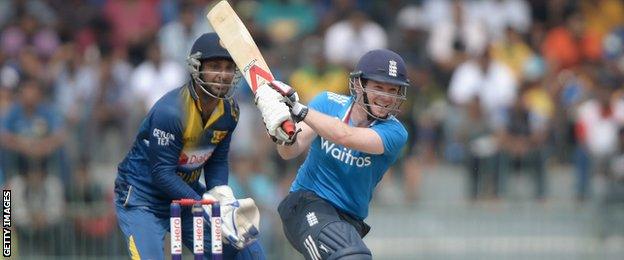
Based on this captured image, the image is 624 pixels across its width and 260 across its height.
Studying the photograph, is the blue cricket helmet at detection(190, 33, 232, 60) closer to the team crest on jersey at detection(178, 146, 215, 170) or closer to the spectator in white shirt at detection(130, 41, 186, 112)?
the team crest on jersey at detection(178, 146, 215, 170)

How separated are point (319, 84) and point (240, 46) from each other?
7.27m

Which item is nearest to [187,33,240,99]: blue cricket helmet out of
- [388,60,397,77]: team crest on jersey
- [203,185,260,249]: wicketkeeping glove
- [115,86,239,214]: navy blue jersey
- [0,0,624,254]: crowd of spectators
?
[115,86,239,214]: navy blue jersey

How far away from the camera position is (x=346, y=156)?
9.79m

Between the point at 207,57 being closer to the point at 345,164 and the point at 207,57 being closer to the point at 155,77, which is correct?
the point at 345,164

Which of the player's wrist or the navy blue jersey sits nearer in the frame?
the player's wrist

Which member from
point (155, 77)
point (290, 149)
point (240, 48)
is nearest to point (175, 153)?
point (290, 149)

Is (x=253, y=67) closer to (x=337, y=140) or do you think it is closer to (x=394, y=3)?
(x=337, y=140)

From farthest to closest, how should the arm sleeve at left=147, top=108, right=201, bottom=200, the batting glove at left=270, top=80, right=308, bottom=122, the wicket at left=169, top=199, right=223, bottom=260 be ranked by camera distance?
1. the arm sleeve at left=147, top=108, right=201, bottom=200
2. the batting glove at left=270, top=80, right=308, bottom=122
3. the wicket at left=169, top=199, right=223, bottom=260

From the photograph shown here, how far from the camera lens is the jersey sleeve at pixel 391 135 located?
381 inches

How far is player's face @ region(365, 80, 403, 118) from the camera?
9.69m

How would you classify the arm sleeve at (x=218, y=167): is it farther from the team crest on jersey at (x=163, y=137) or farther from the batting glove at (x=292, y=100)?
the batting glove at (x=292, y=100)

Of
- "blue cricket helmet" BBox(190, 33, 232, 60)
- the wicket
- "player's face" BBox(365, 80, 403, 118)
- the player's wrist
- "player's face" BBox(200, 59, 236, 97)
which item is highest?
"blue cricket helmet" BBox(190, 33, 232, 60)

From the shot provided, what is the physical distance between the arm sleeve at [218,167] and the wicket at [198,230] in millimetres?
974

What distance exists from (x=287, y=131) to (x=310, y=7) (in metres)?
10.5
